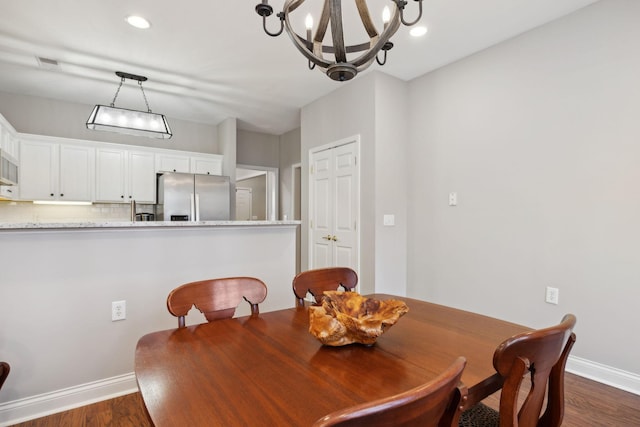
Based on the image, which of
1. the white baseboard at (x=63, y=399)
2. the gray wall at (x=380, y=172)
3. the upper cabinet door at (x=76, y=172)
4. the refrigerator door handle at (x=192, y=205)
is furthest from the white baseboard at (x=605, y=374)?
the upper cabinet door at (x=76, y=172)

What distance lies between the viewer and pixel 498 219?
2.84 m

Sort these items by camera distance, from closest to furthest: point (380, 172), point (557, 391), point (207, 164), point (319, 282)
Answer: point (557, 391)
point (319, 282)
point (380, 172)
point (207, 164)

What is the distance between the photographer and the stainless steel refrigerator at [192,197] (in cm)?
439

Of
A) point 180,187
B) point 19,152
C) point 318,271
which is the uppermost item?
point 19,152

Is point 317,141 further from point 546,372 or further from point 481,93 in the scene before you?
point 546,372

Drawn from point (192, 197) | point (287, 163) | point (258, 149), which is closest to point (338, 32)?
point (192, 197)

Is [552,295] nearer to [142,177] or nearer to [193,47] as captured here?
[193,47]

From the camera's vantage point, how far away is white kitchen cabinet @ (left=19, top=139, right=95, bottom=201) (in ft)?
12.6

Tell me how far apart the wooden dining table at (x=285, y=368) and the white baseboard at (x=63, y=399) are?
1112 mm

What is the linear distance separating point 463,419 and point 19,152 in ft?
16.5

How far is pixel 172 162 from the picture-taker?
4812mm

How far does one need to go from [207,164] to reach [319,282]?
3.97 metres

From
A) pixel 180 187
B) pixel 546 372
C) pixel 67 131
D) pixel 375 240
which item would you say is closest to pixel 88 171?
pixel 67 131

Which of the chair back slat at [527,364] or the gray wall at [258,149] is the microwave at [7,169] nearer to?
the gray wall at [258,149]
